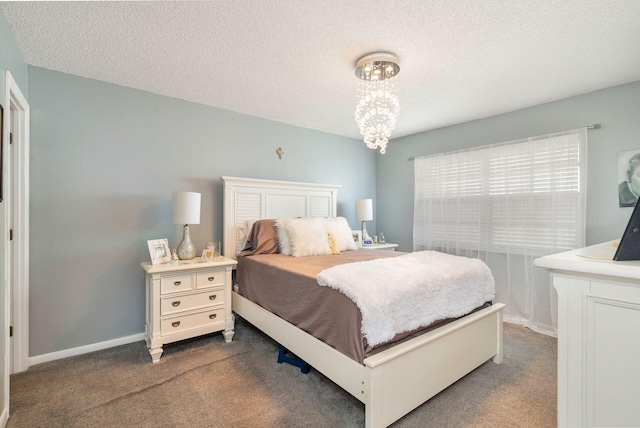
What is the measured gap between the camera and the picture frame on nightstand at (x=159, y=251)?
96.9 inches

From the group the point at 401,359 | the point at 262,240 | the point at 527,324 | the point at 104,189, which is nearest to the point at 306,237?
the point at 262,240

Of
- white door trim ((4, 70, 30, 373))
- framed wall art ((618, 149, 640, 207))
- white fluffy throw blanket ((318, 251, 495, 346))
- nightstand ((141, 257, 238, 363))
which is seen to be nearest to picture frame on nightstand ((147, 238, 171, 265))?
nightstand ((141, 257, 238, 363))

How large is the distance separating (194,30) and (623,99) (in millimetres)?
3714

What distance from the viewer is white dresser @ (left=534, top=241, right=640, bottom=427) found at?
735 millimetres

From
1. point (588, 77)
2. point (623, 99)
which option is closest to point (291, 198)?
point (588, 77)

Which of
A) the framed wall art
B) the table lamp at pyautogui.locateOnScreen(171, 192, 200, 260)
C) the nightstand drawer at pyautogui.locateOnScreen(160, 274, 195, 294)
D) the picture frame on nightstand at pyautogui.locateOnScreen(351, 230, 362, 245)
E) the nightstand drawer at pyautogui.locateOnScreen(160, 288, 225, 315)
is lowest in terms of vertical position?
the nightstand drawer at pyautogui.locateOnScreen(160, 288, 225, 315)

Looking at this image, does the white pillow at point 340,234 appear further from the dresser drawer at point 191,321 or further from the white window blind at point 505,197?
the dresser drawer at point 191,321

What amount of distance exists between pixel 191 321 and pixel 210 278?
1.31 feet

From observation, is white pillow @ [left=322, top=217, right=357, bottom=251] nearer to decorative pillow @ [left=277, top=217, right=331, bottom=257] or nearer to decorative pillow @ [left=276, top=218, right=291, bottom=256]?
decorative pillow @ [left=277, top=217, right=331, bottom=257]

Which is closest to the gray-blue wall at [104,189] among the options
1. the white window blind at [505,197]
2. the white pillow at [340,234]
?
the white pillow at [340,234]

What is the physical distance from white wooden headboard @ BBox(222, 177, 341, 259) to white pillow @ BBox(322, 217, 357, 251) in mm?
532

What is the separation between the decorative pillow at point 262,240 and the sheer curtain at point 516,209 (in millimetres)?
2253

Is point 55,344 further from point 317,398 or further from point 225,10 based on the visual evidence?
point 225,10

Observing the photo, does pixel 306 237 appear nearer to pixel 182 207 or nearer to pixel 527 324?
pixel 182 207
